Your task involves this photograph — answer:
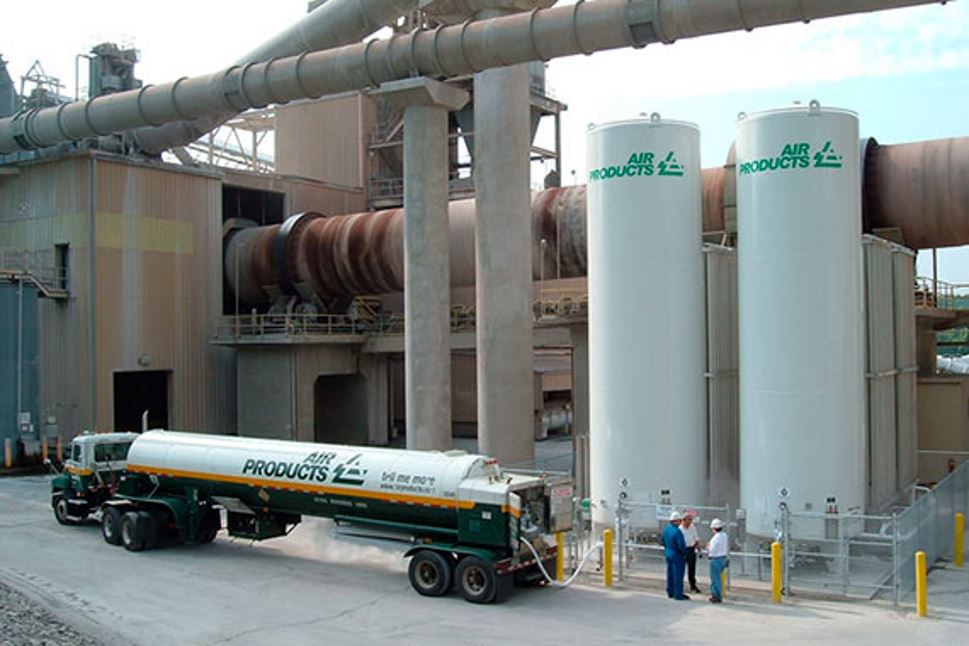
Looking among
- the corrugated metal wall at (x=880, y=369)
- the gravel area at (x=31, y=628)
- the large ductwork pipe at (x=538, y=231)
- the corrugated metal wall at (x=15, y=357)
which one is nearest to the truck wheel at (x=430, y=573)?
the gravel area at (x=31, y=628)

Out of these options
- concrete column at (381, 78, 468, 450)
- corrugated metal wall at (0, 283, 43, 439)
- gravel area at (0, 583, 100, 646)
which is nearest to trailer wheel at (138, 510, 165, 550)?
gravel area at (0, 583, 100, 646)

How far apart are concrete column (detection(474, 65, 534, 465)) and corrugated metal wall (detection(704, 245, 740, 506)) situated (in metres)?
6.93

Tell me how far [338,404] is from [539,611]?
23.9 meters

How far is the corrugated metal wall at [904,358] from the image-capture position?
20.8 meters

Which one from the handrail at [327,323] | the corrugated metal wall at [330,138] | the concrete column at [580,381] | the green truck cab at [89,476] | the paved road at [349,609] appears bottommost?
the paved road at [349,609]

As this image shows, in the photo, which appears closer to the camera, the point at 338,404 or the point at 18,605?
the point at 18,605

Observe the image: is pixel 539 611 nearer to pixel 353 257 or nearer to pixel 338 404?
pixel 353 257

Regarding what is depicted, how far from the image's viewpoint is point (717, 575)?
15805 mm

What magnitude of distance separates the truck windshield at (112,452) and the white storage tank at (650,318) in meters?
11.4

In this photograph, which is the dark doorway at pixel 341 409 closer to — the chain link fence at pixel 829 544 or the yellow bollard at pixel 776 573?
the chain link fence at pixel 829 544

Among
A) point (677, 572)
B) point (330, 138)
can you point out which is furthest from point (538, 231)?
point (330, 138)

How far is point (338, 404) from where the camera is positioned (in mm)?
38625

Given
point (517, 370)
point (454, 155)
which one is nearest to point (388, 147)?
point (454, 155)

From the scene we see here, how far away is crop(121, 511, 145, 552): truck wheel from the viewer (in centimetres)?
2056
